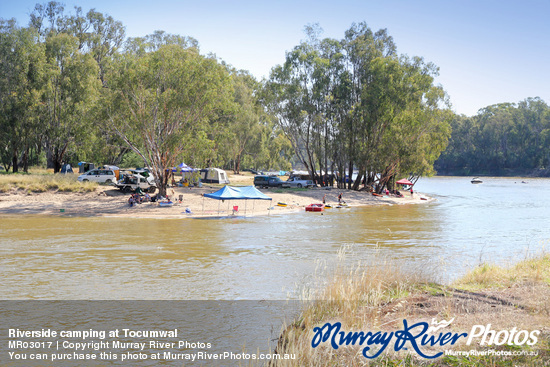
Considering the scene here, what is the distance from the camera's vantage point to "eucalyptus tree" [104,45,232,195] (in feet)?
129

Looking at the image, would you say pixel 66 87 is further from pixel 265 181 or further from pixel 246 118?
pixel 246 118

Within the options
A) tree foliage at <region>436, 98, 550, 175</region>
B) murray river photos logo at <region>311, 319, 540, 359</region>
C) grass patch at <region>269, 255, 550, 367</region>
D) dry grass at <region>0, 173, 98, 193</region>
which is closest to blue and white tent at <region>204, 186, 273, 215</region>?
dry grass at <region>0, 173, 98, 193</region>

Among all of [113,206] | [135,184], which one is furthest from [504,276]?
[135,184]

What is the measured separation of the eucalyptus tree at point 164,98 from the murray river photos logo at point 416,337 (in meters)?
34.0

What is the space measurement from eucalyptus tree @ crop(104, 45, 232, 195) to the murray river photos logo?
33969mm

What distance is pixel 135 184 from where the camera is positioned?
4591 centimetres

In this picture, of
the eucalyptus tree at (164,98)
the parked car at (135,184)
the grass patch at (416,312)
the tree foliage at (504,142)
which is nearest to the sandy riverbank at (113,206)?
the parked car at (135,184)

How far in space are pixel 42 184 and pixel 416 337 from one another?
4315 cm

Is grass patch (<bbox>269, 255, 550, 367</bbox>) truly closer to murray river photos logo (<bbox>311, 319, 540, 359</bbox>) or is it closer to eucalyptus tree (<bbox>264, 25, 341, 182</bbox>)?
murray river photos logo (<bbox>311, 319, 540, 359</bbox>)

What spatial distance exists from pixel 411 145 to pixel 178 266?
47.0m

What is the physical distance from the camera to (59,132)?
52.6m

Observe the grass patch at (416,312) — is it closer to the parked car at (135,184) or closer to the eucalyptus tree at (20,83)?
the parked car at (135,184)

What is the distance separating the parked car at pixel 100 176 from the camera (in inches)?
1876

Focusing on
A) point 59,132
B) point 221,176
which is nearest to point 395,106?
point 221,176
